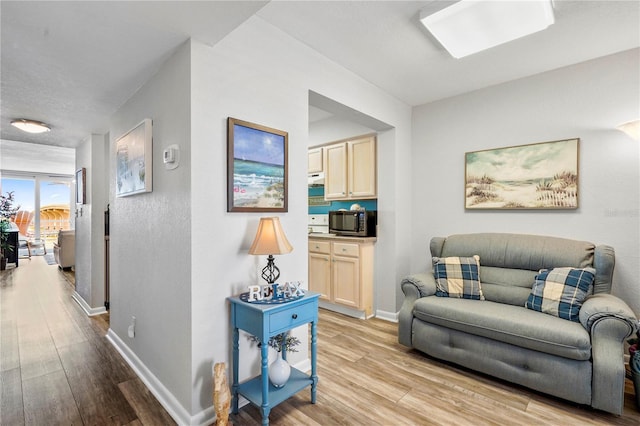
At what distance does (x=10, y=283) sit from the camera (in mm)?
5254

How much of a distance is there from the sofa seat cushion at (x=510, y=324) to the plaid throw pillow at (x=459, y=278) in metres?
Answer: 0.10

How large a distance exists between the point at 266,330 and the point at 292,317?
0.71ft

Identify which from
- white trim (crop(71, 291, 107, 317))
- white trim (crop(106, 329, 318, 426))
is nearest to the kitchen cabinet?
white trim (crop(106, 329, 318, 426))

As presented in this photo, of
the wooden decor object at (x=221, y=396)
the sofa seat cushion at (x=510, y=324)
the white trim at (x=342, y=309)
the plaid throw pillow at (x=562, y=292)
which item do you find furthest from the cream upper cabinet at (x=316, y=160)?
the wooden decor object at (x=221, y=396)

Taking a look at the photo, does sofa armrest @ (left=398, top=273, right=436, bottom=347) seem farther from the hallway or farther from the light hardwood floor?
the hallway

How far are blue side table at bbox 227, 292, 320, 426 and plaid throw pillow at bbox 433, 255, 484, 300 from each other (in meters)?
1.41

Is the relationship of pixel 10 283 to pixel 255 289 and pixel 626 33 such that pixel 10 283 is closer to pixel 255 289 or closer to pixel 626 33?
pixel 255 289

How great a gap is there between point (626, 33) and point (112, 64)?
3828 millimetres

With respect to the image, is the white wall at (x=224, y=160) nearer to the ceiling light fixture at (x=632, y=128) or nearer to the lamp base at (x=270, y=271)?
the lamp base at (x=270, y=271)

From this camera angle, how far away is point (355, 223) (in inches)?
147

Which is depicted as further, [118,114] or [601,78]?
[118,114]

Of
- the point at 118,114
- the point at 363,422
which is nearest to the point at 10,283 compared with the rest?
the point at 118,114

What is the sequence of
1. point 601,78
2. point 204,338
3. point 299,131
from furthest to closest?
point 601,78, point 299,131, point 204,338

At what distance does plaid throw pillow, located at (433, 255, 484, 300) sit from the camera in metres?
2.74
